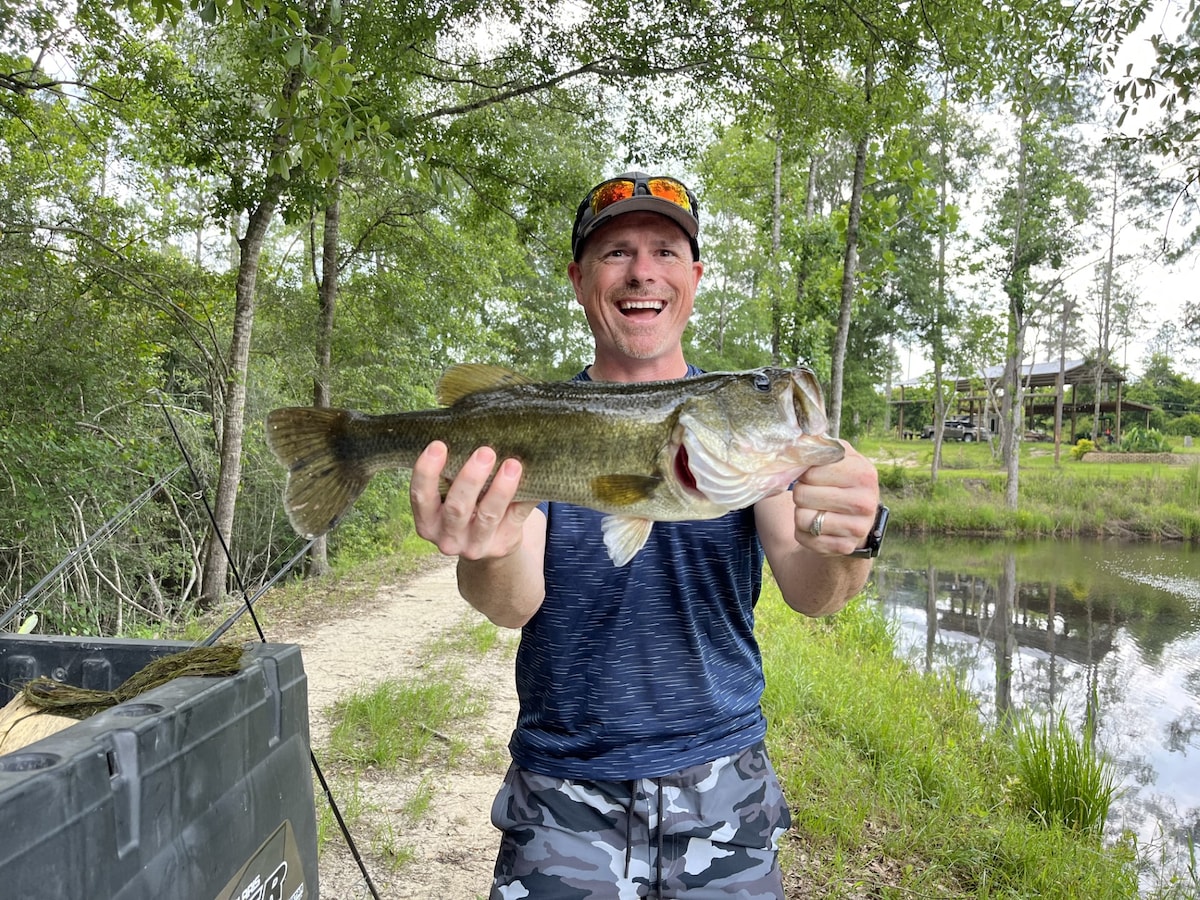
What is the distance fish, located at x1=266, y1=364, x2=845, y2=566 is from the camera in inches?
73.7

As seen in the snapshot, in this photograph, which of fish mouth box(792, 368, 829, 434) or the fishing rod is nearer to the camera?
fish mouth box(792, 368, 829, 434)

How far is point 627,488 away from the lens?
6.30 feet

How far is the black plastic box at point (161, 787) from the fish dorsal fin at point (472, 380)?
82 centimetres

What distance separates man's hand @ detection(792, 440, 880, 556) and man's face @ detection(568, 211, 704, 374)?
0.85 m

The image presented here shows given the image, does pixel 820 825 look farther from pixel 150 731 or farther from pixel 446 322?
pixel 446 322

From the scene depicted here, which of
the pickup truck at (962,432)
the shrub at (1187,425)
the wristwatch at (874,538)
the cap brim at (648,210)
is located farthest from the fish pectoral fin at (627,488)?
the shrub at (1187,425)

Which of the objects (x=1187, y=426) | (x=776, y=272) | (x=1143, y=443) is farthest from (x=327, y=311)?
(x=1187, y=426)

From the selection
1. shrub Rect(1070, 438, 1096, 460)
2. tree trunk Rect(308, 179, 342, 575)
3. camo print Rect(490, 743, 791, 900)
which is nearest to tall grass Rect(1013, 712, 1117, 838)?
camo print Rect(490, 743, 791, 900)

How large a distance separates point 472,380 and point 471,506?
1.30ft

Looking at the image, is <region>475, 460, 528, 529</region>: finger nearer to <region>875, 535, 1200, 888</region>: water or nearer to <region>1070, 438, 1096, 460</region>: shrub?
<region>875, 535, 1200, 888</region>: water

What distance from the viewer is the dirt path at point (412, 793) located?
13.0 feet

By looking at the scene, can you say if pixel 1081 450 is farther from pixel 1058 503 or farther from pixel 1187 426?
pixel 1187 426

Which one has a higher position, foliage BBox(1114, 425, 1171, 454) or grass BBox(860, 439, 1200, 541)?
foliage BBox(1114, 425, 1171, 454)

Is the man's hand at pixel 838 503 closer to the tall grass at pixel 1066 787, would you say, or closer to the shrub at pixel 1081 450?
the tall grass at pixel 1066 787
